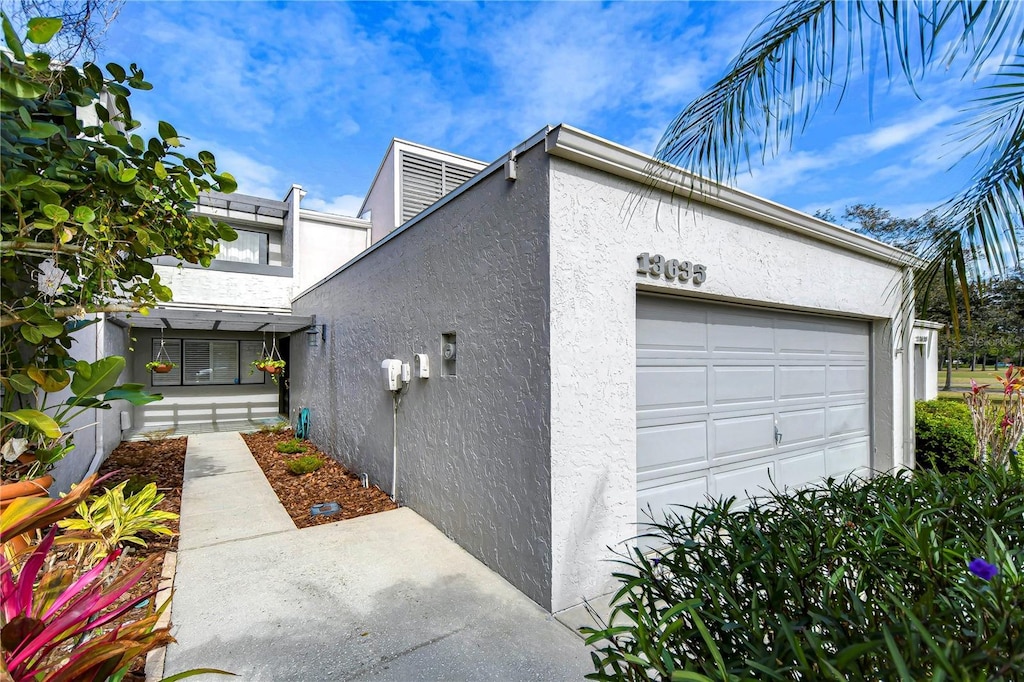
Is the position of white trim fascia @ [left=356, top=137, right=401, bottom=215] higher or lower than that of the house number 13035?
higher

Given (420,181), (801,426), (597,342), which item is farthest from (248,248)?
(801,426)

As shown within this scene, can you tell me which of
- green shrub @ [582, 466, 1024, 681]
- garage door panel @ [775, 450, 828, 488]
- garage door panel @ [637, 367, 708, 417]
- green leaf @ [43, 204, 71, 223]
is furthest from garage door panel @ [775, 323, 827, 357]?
green leaf @ [43, 204, 71, 223]

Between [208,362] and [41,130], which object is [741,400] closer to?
[41,130]

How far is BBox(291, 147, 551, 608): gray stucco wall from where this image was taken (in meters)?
3.79

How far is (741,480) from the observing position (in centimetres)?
547

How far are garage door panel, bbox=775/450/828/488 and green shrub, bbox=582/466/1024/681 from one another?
3.90 meters

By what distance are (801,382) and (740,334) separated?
1.54 meters

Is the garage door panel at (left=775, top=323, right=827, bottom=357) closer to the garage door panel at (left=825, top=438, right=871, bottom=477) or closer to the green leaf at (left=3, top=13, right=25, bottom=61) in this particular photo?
the garage door panel at (left=825, top=438, right=871, bottom=477)

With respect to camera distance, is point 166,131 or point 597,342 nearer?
point 166,131

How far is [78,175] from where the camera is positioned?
330cm

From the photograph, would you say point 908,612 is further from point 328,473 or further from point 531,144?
point 328,473

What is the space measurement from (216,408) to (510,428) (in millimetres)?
13040

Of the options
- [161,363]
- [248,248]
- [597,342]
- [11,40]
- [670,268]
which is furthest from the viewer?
[248,248]

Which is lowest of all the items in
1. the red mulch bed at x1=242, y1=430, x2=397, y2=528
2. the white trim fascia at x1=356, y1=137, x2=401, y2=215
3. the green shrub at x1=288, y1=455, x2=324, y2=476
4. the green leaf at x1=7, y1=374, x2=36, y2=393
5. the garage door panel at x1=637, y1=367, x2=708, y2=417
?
the red mulch bed at x1=242, y1=430, x2=397, y2=528
